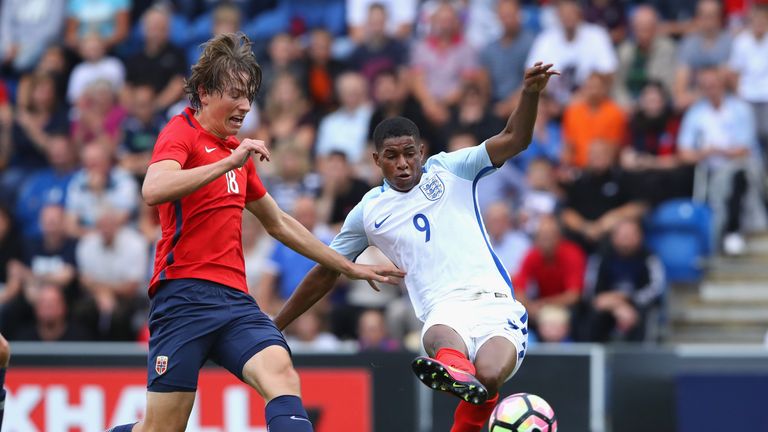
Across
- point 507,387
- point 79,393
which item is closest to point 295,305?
point 507,387

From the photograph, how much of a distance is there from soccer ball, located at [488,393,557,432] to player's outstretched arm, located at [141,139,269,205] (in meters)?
2.11

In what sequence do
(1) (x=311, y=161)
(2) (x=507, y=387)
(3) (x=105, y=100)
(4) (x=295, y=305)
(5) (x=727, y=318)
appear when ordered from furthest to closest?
(3) (x=105, y=100), (1) (x=311, y=161), (5) (x=727, y=318), (2) (x=507, y=387), (4) (x=295, y=305)

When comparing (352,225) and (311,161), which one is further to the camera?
(311,161)

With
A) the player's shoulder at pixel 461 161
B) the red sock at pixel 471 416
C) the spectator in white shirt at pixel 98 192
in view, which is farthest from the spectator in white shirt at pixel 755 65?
the red sock at pixel 471 416

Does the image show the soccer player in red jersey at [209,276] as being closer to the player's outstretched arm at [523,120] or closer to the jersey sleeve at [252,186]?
the jersey sleeve at [252,186]

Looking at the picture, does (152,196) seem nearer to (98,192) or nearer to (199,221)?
(199,221)

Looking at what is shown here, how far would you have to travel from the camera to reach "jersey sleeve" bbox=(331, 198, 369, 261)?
336 inches

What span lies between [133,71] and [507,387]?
7306 mm

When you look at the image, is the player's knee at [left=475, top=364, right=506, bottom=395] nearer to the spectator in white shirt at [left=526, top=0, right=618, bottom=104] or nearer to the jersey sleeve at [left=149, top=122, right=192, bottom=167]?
the jersey sleeve at [left=149, top=122, right=192, bottom=167]

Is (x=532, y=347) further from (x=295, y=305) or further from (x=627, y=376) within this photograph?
(x=295, y=305)

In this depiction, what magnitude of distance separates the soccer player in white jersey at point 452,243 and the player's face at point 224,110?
0.93 m

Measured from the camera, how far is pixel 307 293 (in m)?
8.54

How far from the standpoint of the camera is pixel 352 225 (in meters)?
8.56

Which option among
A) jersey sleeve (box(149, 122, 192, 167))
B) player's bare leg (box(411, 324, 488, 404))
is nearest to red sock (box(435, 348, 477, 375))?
player's bare leg (box(411, 324, 488, 404))
